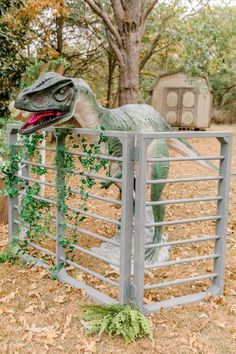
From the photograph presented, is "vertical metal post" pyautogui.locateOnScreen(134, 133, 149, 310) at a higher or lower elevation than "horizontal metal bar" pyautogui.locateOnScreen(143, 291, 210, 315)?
higher

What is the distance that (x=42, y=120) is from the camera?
319 centimetres

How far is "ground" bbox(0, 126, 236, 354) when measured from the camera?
8.64 feet

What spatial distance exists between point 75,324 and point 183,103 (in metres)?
11.7

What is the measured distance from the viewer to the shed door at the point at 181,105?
13883 mm

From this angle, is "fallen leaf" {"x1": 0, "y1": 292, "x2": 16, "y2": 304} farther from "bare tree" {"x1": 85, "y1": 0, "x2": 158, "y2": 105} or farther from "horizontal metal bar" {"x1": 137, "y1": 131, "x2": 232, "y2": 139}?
"bare tree" {"x1": 85, "y1": 0, "x2": 158, "y2": 105}

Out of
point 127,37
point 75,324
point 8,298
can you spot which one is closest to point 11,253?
point 8,298

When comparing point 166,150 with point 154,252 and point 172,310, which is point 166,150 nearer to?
point 154,252

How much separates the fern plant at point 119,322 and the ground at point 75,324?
5 cm

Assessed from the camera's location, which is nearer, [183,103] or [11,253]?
[11,253]

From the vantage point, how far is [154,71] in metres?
14.3

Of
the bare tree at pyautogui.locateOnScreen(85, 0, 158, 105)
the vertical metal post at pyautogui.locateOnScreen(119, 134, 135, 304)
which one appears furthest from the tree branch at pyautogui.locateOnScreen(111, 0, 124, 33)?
the vertical metal post at pyautogui.locateOnScreen(119, 134, 135, 304)

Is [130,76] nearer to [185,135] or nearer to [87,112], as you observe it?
[87,112]

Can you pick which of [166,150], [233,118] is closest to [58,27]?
[166,150]

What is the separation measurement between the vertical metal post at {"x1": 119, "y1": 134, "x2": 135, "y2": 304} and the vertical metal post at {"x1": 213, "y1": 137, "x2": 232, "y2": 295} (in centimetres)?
75
